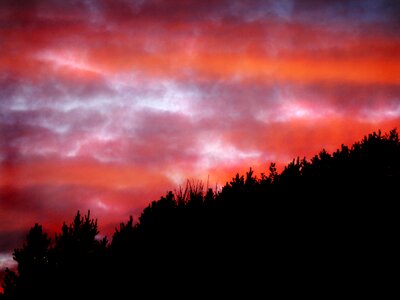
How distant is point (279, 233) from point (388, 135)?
20.9 ft

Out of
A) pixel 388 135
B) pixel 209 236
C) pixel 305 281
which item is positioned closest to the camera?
pixel 305 281

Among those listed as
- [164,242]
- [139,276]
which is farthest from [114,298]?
[164,242]

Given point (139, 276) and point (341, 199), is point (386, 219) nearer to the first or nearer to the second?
point (341, 199)

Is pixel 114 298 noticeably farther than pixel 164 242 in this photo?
No

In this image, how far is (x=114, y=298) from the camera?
9594 mm

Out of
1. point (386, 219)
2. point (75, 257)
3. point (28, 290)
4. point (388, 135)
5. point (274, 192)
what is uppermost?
point (388, 135)

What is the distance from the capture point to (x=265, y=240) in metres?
9.27

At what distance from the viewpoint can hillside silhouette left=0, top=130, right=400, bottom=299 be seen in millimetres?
8602

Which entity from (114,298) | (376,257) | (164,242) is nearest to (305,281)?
(376,257)

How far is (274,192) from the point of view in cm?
1079

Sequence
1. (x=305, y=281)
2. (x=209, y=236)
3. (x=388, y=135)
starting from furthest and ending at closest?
(x=388, y=135), (x=209, y=236), (x=305, y=281)

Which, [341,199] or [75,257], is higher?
[341,199]

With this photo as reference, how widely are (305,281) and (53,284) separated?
7724 millimetres

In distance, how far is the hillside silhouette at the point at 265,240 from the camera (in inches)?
339
